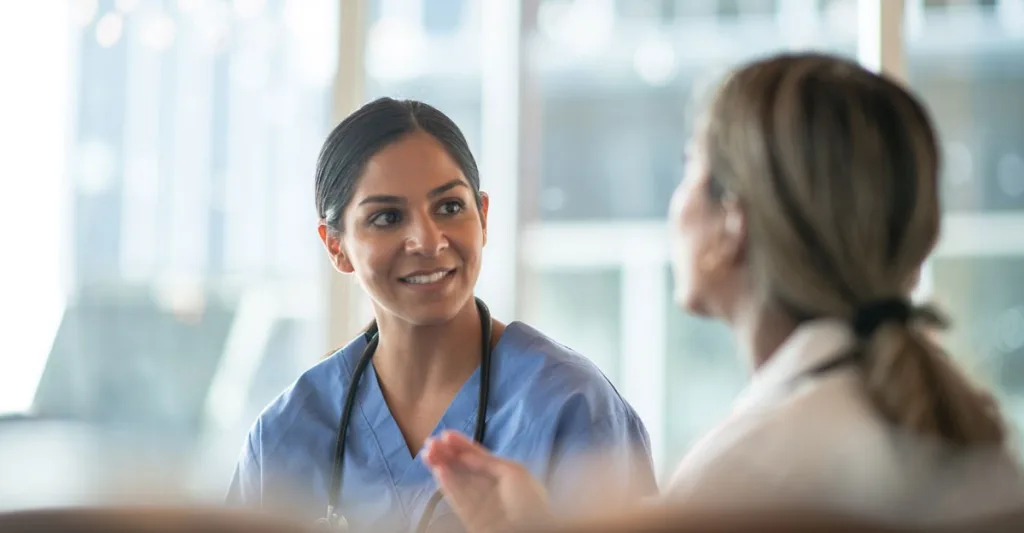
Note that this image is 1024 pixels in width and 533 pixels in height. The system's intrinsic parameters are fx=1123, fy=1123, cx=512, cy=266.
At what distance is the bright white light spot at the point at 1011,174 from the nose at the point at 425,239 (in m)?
2.18

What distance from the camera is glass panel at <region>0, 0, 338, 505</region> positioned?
11.2ft

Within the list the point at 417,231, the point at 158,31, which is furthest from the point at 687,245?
the point at 158,31

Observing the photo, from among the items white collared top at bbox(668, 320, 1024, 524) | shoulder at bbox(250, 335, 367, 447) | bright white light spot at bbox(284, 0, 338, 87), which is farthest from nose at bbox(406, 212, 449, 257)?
bright white light spot at bbox(284, 0, 338, 87)

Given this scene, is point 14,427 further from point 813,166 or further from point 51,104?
point 813,166

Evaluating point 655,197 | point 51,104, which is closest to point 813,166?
point 655,197

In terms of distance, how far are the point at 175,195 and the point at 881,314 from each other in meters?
2.77

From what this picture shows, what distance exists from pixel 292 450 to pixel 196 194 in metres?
1.85

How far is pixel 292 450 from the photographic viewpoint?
175 cm

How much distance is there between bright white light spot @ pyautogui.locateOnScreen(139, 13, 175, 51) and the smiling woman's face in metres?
1.93

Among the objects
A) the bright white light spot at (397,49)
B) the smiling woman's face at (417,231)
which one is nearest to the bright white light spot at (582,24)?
the bright white light spot at (397,49)

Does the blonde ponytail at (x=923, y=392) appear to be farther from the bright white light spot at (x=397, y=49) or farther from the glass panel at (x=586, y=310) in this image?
the bright white light spot at (x=397, y=49)

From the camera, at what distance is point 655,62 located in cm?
350

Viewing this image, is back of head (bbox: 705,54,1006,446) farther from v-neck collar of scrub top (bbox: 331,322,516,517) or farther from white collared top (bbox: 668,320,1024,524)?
v-neck collar of scrub top (bbox: 331,322,516,517)

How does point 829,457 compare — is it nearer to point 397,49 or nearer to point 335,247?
point 335,247
